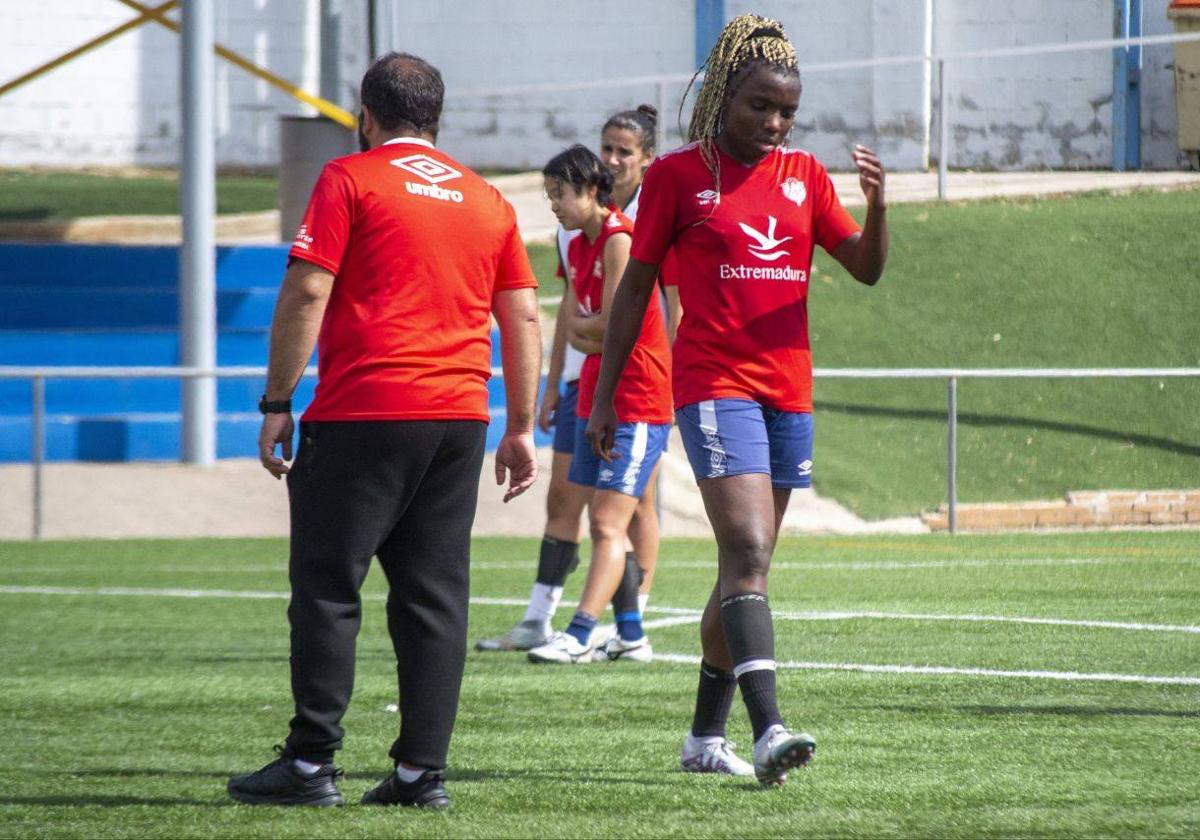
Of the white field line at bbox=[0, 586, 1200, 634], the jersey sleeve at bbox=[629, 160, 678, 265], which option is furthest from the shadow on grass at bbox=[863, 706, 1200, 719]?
the white field line at bbox=[0, 586, 1200, 634]

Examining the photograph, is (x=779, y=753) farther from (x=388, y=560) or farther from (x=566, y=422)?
(x=566, y=422)

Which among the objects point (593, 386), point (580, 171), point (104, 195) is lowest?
point (593, 386)

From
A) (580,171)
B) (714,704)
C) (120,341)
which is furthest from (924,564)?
(120,341)

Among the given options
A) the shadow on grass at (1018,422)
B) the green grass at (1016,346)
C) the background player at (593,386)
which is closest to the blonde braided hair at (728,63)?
the background player at (593,386)

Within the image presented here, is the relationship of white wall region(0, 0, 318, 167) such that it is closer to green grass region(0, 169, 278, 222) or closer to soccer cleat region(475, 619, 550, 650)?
green grass region(0, 169, 278, 222)

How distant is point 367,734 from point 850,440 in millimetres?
11394

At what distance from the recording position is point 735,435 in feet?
17.9

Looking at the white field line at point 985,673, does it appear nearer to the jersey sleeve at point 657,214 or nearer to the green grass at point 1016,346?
the jersey sleeve at point 657,214

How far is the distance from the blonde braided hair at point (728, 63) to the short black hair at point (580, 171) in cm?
236

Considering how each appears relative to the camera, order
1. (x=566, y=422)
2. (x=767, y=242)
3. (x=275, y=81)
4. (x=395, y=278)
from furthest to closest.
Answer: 1. (x=275, y=81)
2. (x=566, y=422)
3. (x=767, y=242)
4. (x=395, y=278)

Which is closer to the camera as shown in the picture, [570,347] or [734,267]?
[734,267]

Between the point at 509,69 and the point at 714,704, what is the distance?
23947mm

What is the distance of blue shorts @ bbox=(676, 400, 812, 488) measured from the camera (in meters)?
5.46

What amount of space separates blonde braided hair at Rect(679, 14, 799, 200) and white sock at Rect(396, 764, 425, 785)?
183 cm
